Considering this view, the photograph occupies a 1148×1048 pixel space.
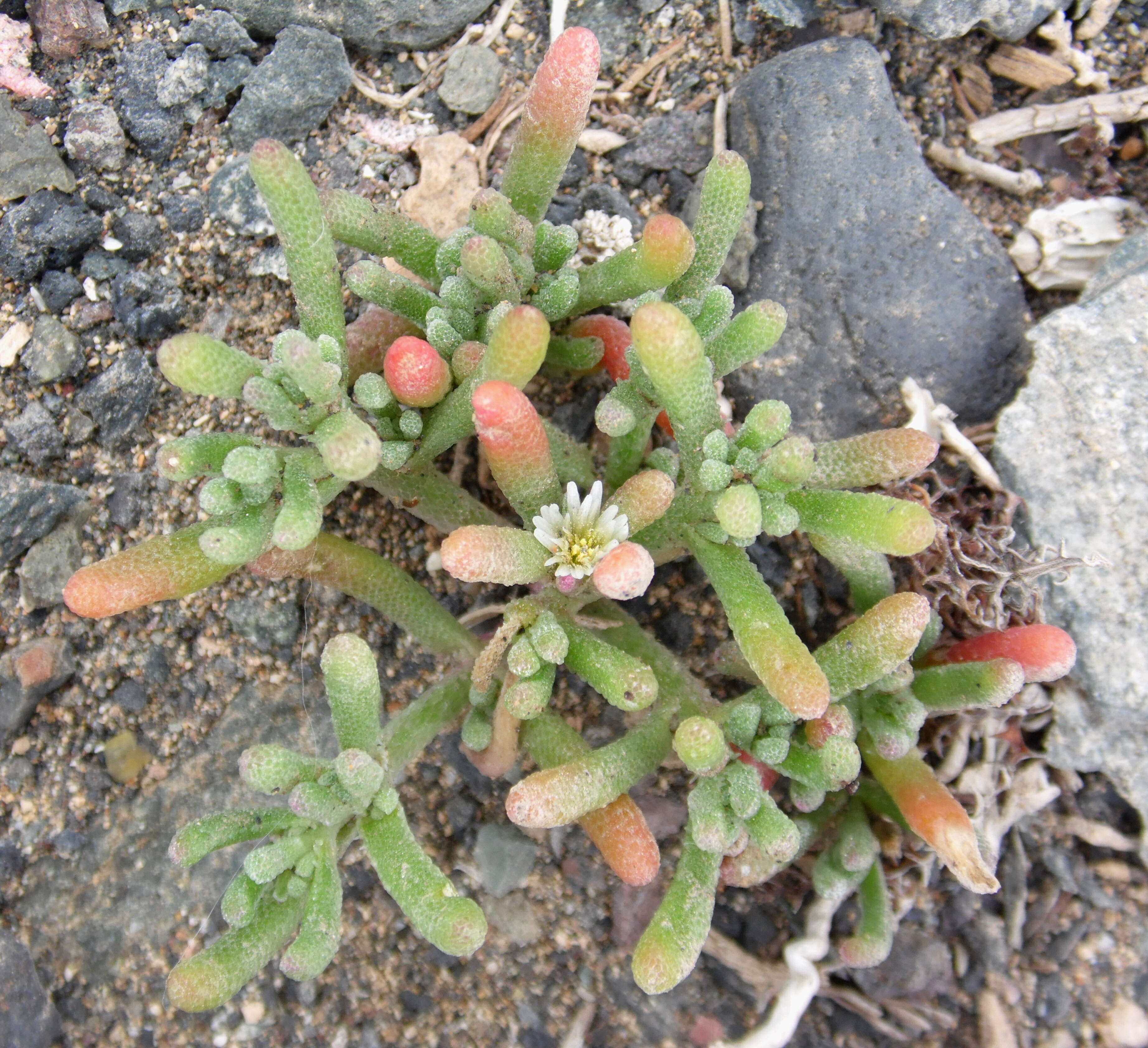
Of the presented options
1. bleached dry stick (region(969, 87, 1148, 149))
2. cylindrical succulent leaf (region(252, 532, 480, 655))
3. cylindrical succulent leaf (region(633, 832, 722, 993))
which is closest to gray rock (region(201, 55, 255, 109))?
cylindrical succulent leaf (region(252, 532, 480, 655))

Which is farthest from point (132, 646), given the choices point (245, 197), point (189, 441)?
point (245, 197)

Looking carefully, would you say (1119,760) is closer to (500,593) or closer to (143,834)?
(500,593)

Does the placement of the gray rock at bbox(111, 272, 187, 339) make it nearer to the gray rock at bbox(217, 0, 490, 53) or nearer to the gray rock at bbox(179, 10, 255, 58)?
the gray rock at bbox(179, 10, 255, 58)

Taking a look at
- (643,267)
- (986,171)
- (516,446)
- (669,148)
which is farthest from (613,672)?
(986,171)

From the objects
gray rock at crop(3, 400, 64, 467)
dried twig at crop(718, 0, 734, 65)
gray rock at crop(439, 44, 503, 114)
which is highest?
dried twig at crop(718, 0, 734, 65)

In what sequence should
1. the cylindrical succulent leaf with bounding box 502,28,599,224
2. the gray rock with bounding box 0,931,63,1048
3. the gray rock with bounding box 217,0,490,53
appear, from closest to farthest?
the cylindrical succulent leaf with bounding box 502,28,599,224 < the gray rock with bounding box 0,931,63,1048 < the gray rock with bounding box 217,0,490,53

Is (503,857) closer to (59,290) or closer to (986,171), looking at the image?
(59,290)
